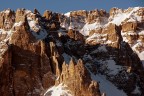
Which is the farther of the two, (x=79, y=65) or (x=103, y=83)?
(x=103, y=83)

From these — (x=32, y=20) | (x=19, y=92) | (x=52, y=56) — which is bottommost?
(x=19, y=92)

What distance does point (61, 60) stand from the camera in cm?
12162

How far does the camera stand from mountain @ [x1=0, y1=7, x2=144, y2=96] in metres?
110

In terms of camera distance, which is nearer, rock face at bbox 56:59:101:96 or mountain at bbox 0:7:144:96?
rock face at bbox 56:59:101:96

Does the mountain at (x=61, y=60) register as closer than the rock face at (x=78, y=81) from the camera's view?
No

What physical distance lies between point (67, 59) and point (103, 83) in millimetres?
12027

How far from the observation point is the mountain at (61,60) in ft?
363

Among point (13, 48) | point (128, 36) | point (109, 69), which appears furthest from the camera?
point (128, 36)

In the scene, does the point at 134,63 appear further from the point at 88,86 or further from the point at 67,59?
the point at 88,86

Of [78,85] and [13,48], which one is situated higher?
[13,48]

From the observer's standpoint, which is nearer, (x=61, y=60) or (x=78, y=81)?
(x=78, y=81)

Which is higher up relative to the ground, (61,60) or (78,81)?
(61,60)

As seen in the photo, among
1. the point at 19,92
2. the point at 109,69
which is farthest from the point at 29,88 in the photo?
the point at 109,69

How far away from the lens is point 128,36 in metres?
189
